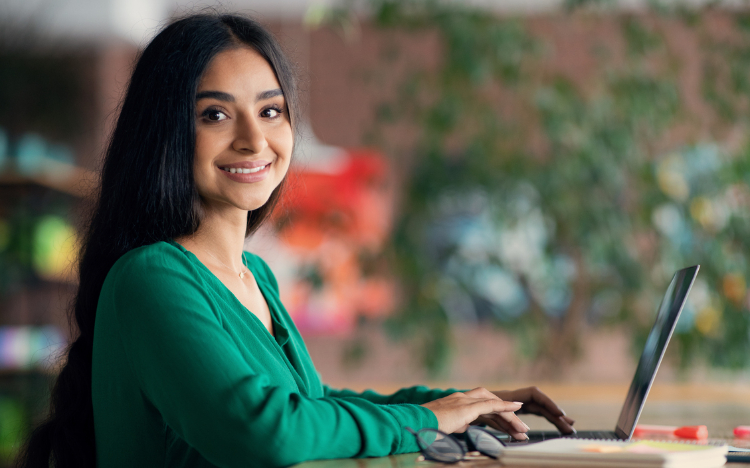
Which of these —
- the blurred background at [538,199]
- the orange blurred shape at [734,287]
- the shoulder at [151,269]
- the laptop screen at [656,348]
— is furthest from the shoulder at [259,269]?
the orange blurred shape at [734,287]

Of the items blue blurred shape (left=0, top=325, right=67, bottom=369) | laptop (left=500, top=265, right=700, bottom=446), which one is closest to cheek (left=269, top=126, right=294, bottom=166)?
laptop (left=500, top=265, right=700, bottom=446)

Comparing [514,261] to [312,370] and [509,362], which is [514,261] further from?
[312,370]

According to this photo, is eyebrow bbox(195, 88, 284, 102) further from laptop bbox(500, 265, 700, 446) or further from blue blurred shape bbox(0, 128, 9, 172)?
blue blurred shape bbox(0, 128, 9, 172)

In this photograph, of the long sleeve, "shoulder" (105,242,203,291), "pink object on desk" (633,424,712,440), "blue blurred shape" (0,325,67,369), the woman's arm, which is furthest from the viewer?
"blue blurred shape" (0,325,67,369)

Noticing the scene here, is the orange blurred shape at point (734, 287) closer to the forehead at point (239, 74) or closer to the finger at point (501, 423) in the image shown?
the finger at point (501, 423)

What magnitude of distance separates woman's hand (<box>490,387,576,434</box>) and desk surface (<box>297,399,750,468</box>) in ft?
0.67

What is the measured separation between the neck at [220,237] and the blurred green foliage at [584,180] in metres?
2.12

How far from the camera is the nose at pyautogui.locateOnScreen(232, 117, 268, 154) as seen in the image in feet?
3.60

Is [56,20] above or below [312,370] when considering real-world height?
above

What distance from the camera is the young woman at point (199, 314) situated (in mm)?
829

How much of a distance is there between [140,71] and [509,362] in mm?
2607

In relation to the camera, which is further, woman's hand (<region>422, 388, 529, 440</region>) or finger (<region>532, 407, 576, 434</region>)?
finger (<region>532, 407, 576, 434</region>)

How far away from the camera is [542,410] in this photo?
119 cm

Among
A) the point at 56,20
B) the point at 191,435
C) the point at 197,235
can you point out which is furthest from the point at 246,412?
the point at 56,20
